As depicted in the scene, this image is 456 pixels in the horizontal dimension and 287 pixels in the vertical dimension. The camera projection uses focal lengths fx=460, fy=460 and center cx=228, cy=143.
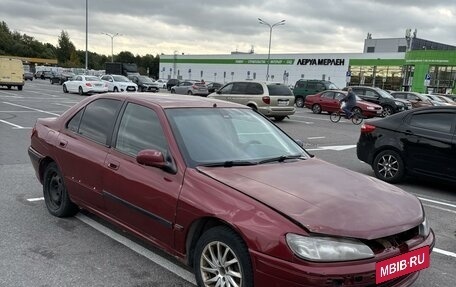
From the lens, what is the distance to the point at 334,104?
25.3 meters

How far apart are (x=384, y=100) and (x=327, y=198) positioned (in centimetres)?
2463

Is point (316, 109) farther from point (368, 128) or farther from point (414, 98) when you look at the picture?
point (368, 128)

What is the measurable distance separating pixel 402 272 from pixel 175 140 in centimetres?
199

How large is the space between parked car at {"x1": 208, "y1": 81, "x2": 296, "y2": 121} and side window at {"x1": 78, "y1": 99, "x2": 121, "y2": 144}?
1401 centimetres

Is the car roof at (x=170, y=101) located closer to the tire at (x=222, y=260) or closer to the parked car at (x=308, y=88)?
the tire at (x=222, y=260)

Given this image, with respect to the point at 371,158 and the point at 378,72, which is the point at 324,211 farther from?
the point at 378,72

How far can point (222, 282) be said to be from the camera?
328cm

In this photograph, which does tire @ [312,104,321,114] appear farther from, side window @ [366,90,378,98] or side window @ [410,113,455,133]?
side window @ [410,113,455,133]

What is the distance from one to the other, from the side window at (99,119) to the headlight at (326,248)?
96.3 inches

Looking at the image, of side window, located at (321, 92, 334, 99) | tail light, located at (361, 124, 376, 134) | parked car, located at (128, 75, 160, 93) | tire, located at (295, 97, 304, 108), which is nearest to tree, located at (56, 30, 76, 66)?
parked car, located at (128, 75, 160, 93)

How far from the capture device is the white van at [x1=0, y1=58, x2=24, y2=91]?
105 ft

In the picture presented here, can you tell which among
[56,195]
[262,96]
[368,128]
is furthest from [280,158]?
[262,96]

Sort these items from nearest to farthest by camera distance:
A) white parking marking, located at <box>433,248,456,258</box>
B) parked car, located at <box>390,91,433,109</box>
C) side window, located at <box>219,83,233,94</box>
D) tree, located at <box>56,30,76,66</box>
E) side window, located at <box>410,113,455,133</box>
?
white parking marking, located at <box>433,248,456,258</box>, side window, located at <box>410,113,455,133</box>, side window, located at <box>219,83,233,94</box>, parked car, located at <box>390,91,433,109</box>, tree, located at <box>56,30,76,66</box>

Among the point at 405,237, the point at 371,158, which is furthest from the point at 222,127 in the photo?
the point at 371,158
